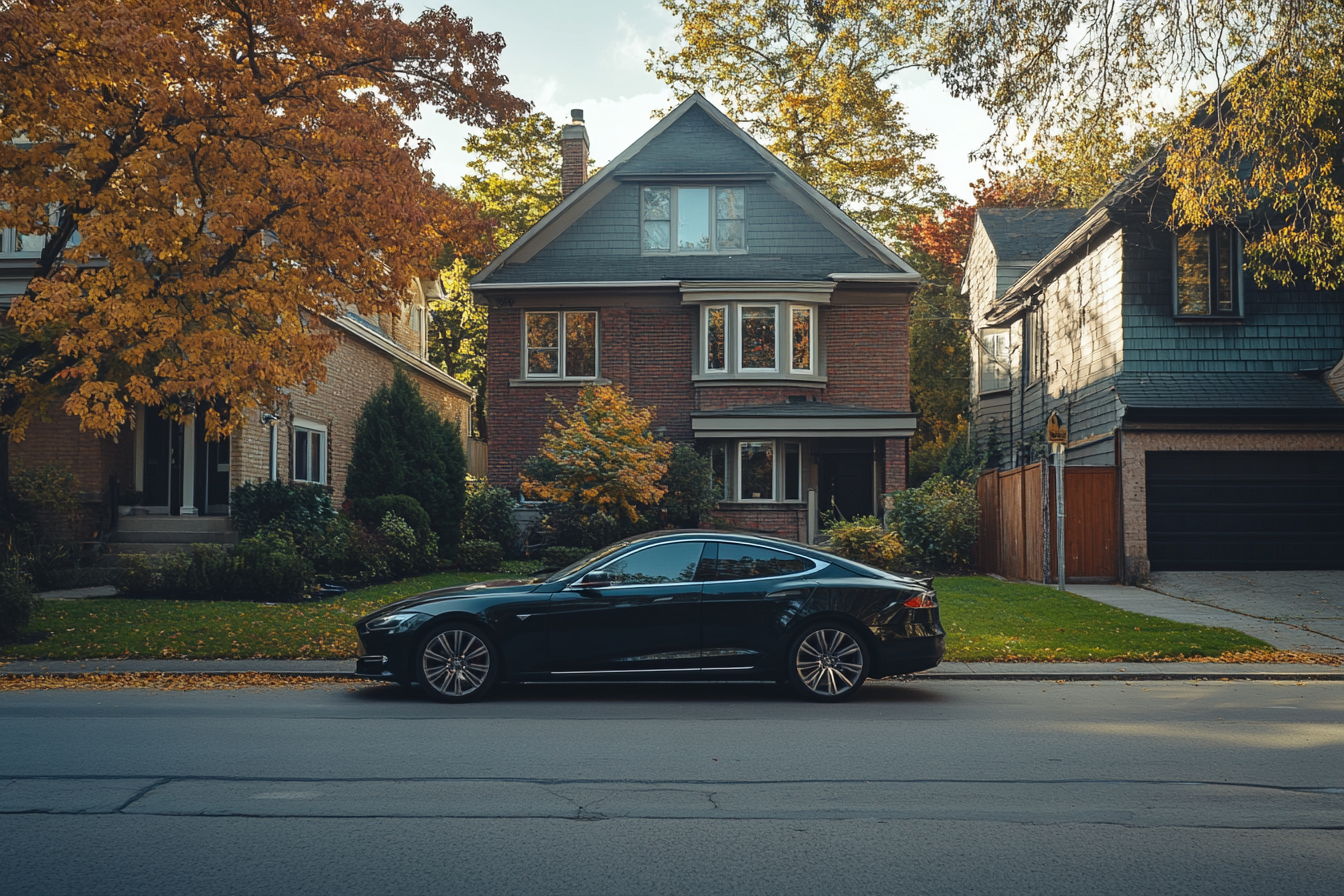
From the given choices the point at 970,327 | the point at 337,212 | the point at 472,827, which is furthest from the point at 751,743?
the point at 970,327

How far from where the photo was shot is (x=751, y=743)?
7.79 metres

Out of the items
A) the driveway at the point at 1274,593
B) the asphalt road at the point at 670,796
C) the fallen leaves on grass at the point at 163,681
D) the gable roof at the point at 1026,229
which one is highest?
the gable roof at the point at 1026,229

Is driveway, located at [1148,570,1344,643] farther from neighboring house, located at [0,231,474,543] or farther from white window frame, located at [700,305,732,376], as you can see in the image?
neighboring house, located at [0,231,474,543]

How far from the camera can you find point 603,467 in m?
21.3

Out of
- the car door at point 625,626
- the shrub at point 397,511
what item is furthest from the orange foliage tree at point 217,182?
the shrub at point 397,511

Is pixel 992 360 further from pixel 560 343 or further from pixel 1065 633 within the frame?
pixel 1065 633

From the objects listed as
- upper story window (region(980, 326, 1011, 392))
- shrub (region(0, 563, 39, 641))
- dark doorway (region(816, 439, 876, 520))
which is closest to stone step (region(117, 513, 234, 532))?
shrub (region(0, 563, 39, 641))

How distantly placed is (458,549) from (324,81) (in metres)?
11.5

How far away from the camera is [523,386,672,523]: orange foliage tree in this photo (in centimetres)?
2130

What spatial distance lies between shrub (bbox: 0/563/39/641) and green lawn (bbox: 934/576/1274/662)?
10.1m

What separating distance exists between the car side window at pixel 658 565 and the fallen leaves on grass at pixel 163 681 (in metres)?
3.05

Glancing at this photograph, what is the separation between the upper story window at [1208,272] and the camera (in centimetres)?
2002

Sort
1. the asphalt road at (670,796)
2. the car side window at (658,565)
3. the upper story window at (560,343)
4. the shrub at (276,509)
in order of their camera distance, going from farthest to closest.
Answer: the upper story window at (560,343) < the shrub at (276,509) < the car side window at (658,565) < the asphalt road at (670,796)

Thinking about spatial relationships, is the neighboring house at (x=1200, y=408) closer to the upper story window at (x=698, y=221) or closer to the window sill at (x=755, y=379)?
the window sill at (x=755, y=379)
